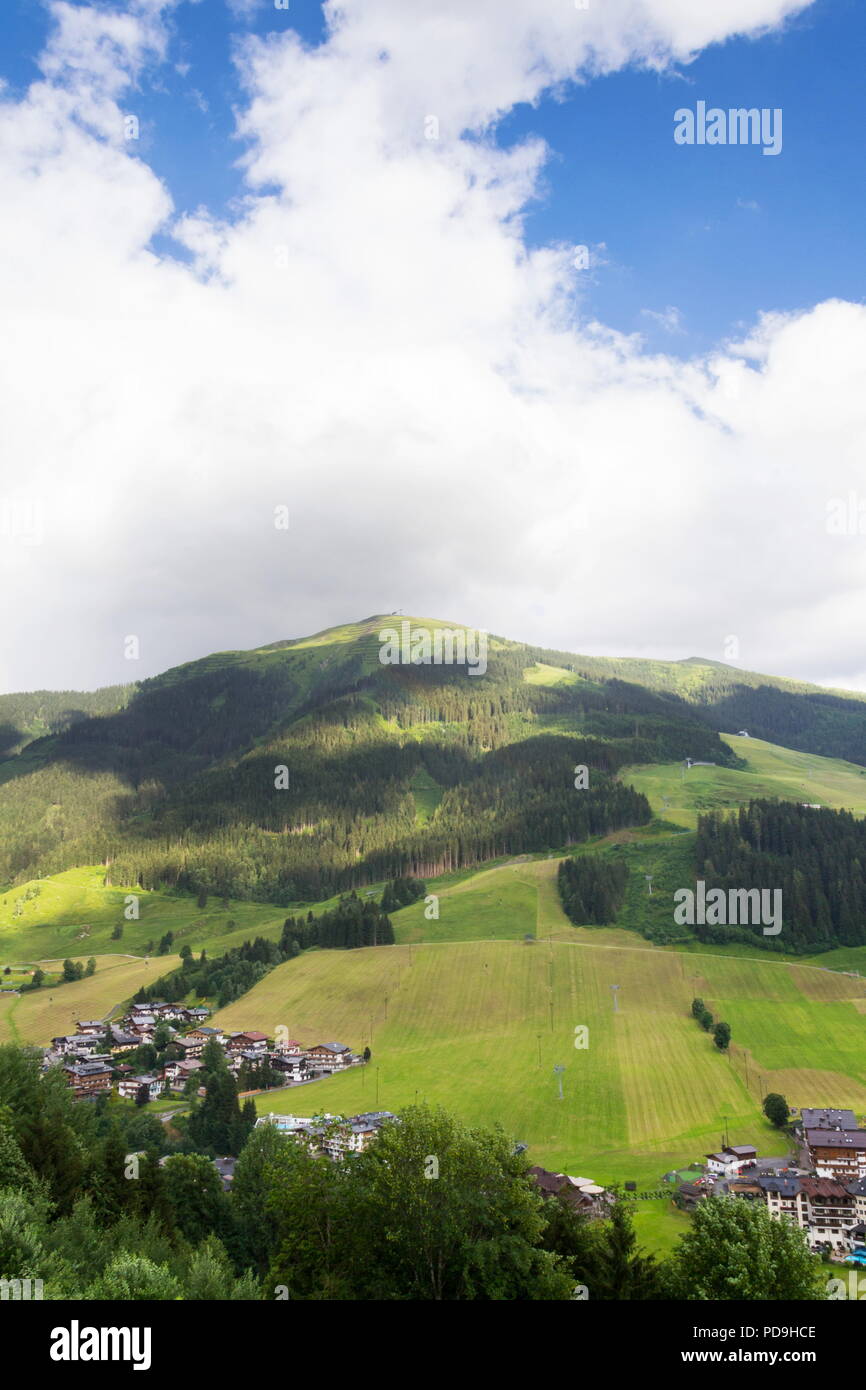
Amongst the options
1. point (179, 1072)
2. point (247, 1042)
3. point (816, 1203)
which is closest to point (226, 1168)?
point (179, 1072)

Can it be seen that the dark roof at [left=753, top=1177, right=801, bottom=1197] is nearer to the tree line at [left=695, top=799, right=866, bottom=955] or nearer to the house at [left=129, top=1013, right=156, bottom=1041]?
the tree line at [left=695, top=799, right=866, bottom=955]

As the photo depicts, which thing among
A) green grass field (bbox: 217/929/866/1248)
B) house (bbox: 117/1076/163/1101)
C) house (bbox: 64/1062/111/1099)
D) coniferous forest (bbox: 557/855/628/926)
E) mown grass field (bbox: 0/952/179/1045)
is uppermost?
coniferous forest (bbox: 557/855/628/926)

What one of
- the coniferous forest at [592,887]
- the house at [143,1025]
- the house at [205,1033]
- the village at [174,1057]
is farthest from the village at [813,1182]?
the house at [143,1025]

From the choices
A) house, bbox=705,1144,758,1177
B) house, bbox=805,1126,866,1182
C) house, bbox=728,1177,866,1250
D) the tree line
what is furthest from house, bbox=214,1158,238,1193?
the tree line

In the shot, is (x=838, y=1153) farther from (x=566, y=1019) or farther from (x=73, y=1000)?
(x=73, y=1000)
